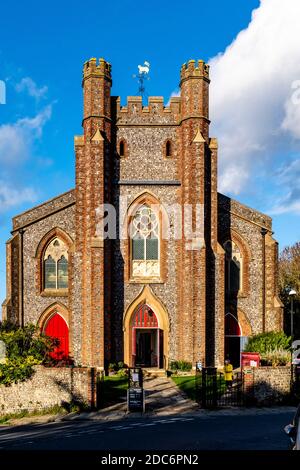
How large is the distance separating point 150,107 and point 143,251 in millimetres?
8802

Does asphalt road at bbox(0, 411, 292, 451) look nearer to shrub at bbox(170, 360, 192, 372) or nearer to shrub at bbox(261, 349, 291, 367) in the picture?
shrub at bbox(261, 349, 291, 367)

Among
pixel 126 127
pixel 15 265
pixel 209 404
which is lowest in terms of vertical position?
pixel 209 404

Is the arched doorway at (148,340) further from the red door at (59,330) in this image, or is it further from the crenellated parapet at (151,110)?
the crenellated parapet at (151,110)

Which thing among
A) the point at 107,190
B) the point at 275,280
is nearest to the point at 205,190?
the point at 107,190

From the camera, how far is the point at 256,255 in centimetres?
3069

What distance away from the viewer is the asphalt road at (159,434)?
12297 millimetres

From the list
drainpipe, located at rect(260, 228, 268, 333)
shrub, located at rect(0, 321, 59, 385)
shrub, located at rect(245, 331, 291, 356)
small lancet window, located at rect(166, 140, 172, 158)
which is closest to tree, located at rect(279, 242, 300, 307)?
drainpipe, located at rect(260, 228, 268, 333)

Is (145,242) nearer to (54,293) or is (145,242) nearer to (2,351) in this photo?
(54,293)

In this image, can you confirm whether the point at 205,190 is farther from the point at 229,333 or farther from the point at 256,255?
the point at 229,333

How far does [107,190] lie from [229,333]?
1175 centimetres

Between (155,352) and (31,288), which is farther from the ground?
(31,288)

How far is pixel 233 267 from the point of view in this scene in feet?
101

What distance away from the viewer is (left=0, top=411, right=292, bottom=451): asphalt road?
12.3m
